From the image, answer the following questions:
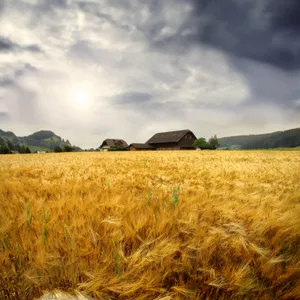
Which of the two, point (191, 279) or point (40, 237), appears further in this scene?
point (40, 237)

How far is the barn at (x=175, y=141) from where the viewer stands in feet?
192

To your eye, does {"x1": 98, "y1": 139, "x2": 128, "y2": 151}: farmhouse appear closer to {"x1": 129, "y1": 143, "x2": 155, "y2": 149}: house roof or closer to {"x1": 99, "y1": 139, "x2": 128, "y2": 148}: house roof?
{"x1": 99, "y1": 139, "x2": 128, "y2": 148}: house roof

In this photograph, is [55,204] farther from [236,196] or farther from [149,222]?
[236,196]

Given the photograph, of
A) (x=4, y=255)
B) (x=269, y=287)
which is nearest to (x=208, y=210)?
(x=269, y=287)

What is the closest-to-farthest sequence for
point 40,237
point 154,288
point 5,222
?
1. point 154,288
2. point 40,237
3. point 5,222

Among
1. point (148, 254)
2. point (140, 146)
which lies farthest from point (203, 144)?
point (148, 254)

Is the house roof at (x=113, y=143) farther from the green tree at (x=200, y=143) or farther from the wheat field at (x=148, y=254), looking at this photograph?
the wheat field at (x=148, y=254)

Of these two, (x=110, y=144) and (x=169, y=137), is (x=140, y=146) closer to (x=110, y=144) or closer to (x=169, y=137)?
(x=169, y=137)

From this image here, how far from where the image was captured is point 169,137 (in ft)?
203

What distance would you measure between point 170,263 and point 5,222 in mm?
1413

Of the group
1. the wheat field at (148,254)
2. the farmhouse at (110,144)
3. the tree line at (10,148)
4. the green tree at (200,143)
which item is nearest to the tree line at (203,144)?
the green tree at (200,143)

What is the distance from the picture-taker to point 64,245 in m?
1.34

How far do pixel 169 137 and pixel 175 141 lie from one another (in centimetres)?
434

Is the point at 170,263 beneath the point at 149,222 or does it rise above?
beneath
